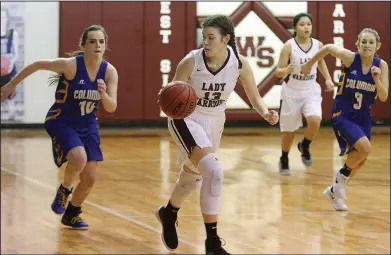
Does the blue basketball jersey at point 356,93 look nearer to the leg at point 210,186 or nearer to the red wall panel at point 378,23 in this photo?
the leg at point 210,186

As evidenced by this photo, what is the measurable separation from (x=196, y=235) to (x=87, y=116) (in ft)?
4.91

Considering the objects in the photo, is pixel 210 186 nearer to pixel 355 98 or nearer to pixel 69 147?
pixel 69 147

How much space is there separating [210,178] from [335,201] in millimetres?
3771

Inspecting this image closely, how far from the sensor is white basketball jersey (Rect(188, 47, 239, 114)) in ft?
21.1

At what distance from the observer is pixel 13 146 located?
1518 cm

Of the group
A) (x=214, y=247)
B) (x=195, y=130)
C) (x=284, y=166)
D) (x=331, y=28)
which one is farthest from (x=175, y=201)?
(x=331, y=28)

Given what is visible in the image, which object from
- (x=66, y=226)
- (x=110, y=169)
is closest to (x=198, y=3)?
(x=110, y=169)

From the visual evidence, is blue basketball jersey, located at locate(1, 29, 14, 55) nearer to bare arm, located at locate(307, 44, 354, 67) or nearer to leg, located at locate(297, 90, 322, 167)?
leg, located at locate(297, 90, 322, 167)

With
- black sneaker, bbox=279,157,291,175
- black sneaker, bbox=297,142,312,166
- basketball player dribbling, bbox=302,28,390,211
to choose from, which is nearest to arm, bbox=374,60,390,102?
basketball player dribbling, bbox=302,28,390,211

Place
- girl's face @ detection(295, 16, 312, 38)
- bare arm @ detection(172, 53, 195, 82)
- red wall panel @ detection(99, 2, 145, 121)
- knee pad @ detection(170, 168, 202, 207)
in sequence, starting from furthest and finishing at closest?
1. red wall panel @ detection(99, 2, 145, 121)
2. girl's face @ detection(295, 16, 312, 38)
3. knee pad @ detection(170, 168, 202, 207)
4. bare arm @ detection(172, 53, 195, 82)

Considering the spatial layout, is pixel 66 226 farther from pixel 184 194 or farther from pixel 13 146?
pixel 13 146

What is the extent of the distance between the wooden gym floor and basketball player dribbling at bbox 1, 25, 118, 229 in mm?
416

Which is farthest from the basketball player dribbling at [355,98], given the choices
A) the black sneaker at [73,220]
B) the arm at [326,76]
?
the black sneaker at [73,220]

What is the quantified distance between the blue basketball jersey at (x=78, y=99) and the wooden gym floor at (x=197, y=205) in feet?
3.49
